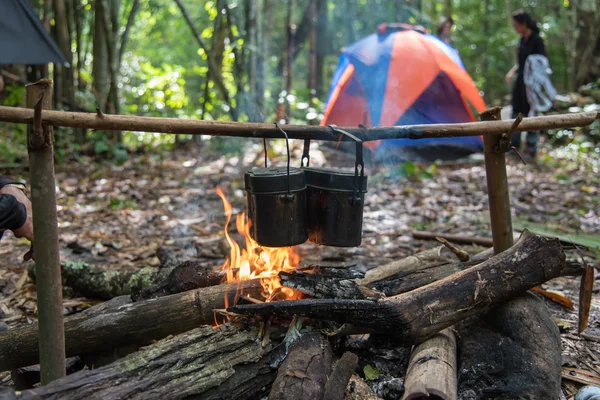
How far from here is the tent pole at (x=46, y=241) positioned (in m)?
2.29

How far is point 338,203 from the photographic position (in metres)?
2.68

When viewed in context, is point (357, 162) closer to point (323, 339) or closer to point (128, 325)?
point (323, 339)

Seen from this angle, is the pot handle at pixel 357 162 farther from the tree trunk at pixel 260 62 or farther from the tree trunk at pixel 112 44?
the tree trunk at pixel 112 44

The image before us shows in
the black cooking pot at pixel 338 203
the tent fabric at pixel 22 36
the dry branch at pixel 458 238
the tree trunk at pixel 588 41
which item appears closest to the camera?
the black cooking pot at pixel 338 203

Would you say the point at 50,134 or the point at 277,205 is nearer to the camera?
the point at 50,134

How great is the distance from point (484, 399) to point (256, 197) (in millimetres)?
1497

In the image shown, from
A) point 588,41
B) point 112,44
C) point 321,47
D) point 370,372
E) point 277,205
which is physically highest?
point 321,47

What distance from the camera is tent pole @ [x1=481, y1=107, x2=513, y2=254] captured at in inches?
131

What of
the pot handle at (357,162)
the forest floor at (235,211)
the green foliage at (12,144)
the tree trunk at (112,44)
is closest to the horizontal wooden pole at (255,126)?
the pot handle at (357,162)

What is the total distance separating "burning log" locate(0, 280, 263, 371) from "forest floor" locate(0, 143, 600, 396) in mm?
398

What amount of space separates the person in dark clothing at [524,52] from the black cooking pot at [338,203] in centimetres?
782

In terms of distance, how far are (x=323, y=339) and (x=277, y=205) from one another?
0.71 m

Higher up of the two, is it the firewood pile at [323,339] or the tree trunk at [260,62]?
the tree trunk at [260,62]

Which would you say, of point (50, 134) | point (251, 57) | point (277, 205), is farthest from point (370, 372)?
point (251, 57)
